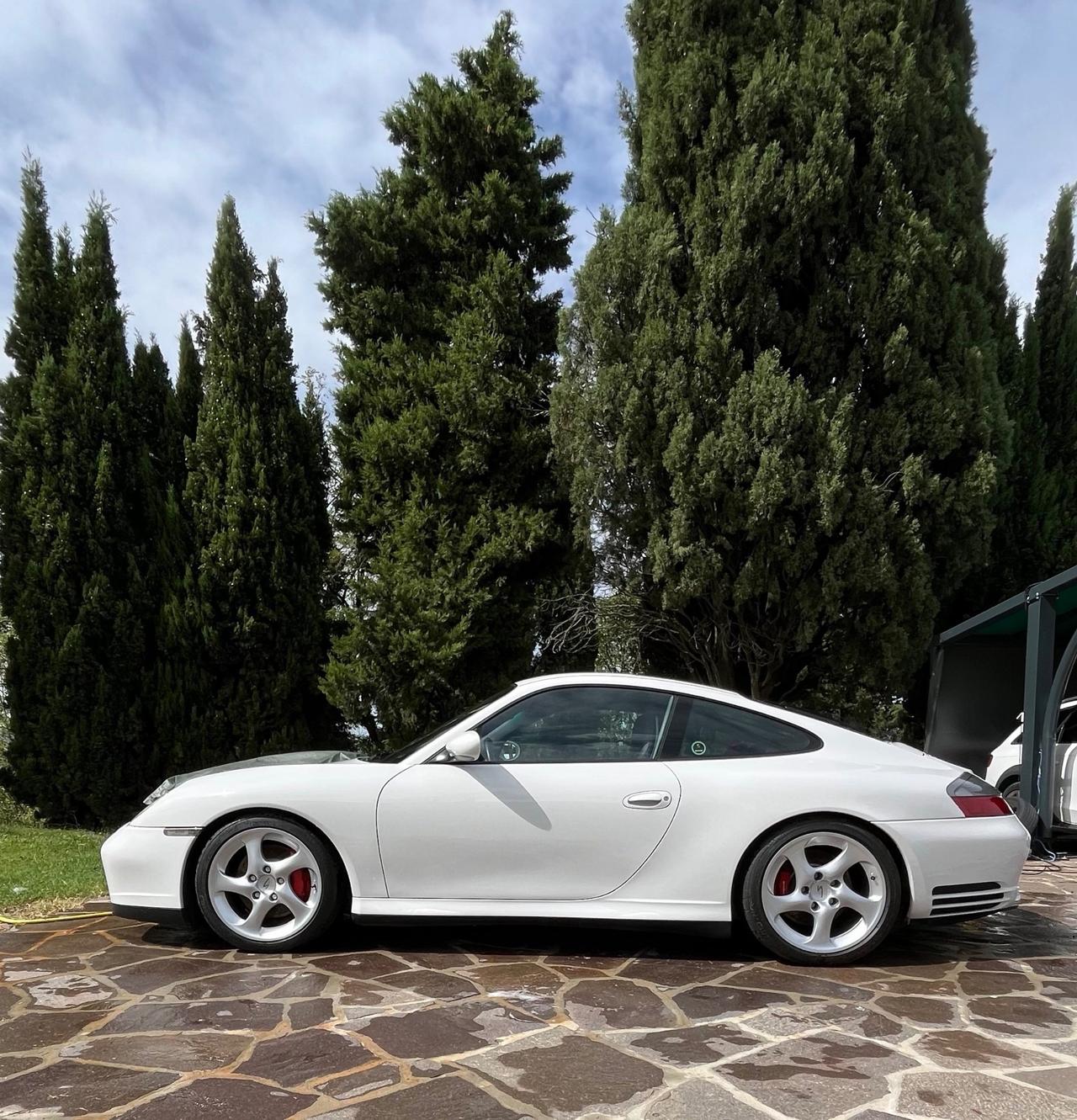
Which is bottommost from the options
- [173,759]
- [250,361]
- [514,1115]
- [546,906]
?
[514,1115]

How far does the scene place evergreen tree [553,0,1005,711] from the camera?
28.8 feet

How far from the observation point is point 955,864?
13.7 feet

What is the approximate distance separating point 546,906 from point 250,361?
7.65 m

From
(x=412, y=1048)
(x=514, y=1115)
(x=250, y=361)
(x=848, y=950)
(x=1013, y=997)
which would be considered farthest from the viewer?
(x=250, y=361)

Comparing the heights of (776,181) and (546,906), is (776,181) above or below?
above

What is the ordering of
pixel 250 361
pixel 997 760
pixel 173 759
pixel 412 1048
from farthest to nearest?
pixel 250 361 < pixel 173 759 < pixel 997 760 < pixel 412 1048

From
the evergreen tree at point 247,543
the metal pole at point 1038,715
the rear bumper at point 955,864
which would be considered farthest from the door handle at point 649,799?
the evergreen tree at point 247,543

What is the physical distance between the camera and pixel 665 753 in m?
4.38

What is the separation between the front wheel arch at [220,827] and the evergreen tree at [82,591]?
222 inches

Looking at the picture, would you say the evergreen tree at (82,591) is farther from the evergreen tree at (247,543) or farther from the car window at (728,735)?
the car window at (728,735)

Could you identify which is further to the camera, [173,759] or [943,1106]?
[173,759]

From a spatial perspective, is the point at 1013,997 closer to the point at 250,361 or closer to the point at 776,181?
the point at 776,181

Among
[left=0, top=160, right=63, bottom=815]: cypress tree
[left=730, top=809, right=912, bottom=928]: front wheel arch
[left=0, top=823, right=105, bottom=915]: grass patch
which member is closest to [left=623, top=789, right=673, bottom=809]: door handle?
[left=730, top=809, right=912, bottom=928]: front wheel arch

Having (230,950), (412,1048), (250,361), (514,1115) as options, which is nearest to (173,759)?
(250,361)
